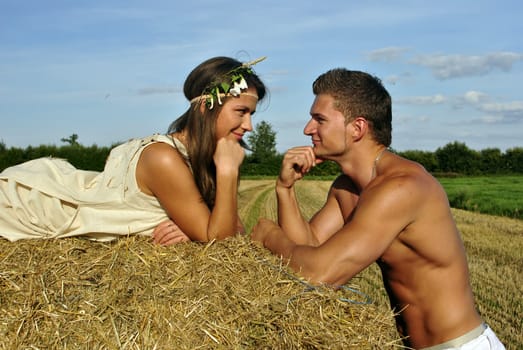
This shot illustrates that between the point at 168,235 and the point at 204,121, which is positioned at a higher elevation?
the point at 204,121

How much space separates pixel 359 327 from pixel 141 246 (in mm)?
1587

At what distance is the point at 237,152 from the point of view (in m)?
4.27

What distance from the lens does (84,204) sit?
426cm

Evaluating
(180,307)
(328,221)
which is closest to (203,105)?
(328,221)

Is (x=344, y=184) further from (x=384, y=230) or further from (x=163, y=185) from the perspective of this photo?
(x=163, y=185)

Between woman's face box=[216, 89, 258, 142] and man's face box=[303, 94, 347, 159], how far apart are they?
558 millimetres

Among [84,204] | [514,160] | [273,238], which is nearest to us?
[273,238]

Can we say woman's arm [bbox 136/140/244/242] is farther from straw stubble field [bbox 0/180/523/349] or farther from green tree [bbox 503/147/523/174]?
green tree [bbox 503/147/523/174]

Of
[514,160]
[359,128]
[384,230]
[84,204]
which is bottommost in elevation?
[514,160]

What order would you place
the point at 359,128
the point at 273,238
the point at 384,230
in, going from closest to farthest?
the point at 384,230
the point at 273,238
the point at 359,128

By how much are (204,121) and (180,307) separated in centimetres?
171

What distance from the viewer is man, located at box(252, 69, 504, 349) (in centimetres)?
345

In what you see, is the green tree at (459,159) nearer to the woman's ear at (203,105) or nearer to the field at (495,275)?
the field at (495,275)

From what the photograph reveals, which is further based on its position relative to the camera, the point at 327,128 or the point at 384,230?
the point at 327,128
